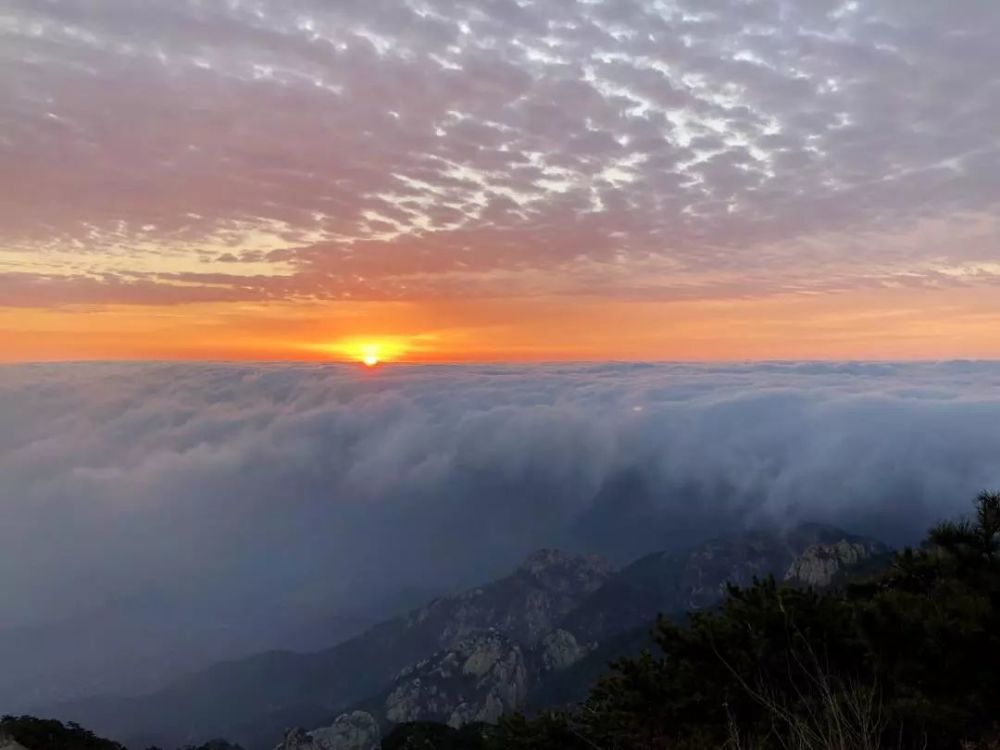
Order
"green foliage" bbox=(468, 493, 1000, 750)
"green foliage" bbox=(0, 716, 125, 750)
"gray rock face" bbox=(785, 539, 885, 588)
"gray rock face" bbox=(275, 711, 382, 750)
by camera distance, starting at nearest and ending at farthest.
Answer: "green foliage" bbox=(468, 493, 1000, 750)
"green foliage" bbox=(0, 716, 125, 750)
"gray rock face" bbox=(275, 711, 382, 750)
"gray rock face" bbox=(785, 539, 885, 588)

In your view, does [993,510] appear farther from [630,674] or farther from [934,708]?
[630,674]

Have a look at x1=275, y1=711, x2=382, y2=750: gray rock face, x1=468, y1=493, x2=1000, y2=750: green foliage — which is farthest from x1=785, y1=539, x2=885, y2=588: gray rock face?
x1=468, y1=493, x2=1000, y2=750: green foliage

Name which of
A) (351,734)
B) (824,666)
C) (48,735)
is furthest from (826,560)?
(48,735)

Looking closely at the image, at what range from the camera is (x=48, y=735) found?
3359cm

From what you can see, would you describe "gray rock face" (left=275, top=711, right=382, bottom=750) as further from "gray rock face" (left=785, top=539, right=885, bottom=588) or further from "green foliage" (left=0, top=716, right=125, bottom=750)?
"gray rock face" (left=785, top=539, right=885, bottom=588)

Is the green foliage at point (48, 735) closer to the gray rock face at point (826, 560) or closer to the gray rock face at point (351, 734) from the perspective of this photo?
the gray rock face at point (351, 734)

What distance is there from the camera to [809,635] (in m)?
16.0

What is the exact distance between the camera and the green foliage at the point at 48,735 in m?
30.5

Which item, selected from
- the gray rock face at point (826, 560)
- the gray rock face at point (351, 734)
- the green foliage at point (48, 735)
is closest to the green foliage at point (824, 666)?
the green foliage at point (48, 735)

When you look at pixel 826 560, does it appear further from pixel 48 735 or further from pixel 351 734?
pixel 48 735

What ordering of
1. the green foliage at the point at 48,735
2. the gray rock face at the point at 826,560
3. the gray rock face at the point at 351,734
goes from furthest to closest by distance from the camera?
the gray rock face at the point at 826,560 → the gray rock face at the point at 351,734 → the green foliage at the point at 48,735

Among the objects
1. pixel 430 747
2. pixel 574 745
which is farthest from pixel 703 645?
pixel 430 747

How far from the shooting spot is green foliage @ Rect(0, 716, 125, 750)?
100.0ft

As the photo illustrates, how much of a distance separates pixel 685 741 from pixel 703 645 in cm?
301
